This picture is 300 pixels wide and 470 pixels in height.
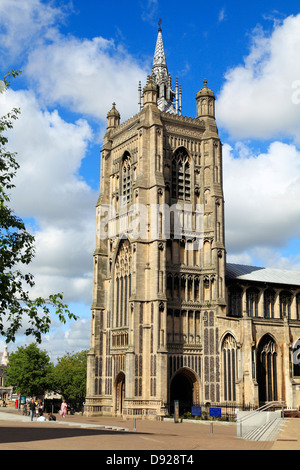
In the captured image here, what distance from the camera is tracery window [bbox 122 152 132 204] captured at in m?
64.7

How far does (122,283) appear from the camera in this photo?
207 feet

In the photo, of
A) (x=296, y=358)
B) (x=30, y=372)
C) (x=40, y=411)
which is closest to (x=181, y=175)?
(x=296, y=358)

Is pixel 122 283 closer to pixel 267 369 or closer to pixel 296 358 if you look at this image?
pixel 267 369

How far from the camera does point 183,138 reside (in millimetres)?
63938

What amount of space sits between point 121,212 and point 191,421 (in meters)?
25.4

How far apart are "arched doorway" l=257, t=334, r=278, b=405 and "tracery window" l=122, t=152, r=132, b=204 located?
21.1m

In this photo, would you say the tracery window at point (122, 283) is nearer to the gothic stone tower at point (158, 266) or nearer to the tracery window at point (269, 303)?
the gothic stone tower at point (158, 266)

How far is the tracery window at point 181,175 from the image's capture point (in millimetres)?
62906

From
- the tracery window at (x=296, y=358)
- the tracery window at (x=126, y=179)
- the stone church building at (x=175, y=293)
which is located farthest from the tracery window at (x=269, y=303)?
the tracery window at (x=126, y=179)

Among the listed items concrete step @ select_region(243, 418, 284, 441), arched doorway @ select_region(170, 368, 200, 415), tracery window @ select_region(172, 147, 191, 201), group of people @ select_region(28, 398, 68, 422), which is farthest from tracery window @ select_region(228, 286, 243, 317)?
concrete step @ select_region(243, 418, 284, 441)

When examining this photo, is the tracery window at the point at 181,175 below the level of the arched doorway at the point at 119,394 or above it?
above

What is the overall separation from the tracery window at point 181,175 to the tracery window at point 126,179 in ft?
16.5

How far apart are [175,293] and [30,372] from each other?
1487 inches

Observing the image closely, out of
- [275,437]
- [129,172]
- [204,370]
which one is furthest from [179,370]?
[275,437]
